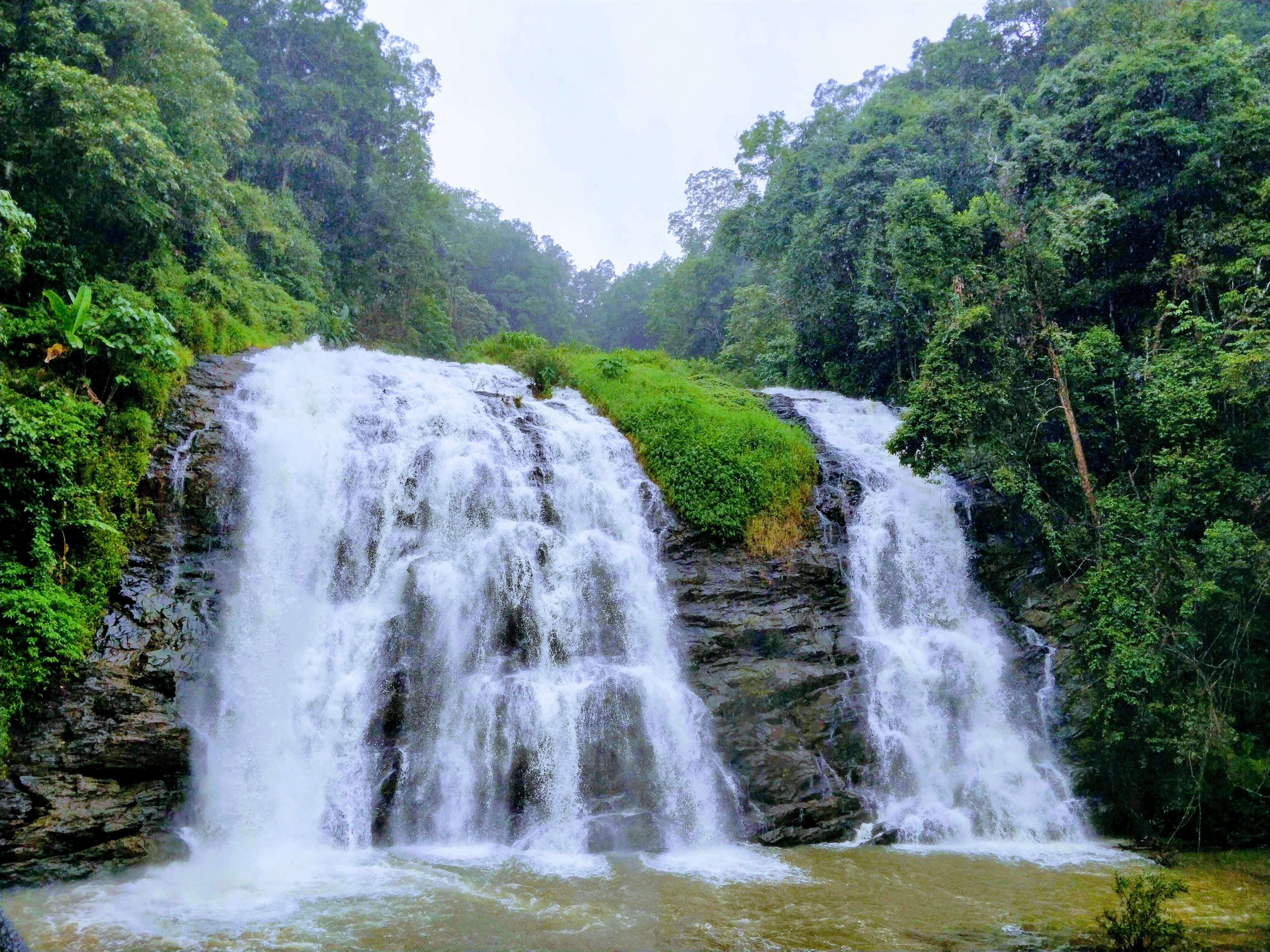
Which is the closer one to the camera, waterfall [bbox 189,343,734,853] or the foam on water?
the foam on water

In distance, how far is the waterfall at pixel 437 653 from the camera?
9.17m

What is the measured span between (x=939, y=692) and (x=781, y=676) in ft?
7.88

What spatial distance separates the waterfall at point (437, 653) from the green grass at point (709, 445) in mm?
880

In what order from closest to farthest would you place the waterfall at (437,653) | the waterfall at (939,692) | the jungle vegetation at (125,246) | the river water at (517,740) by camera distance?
the river water at (517,740), the jungle vegetation at (125,246), the waterfall at (437,653), the waterfall at (939,692)

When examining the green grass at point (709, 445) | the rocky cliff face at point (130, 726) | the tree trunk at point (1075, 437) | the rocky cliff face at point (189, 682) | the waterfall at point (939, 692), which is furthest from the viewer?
the green grass at point (709, 445)

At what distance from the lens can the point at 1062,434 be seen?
1403cm

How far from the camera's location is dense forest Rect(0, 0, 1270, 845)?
1009cm

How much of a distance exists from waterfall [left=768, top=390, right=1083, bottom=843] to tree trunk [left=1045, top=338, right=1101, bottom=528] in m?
2.00

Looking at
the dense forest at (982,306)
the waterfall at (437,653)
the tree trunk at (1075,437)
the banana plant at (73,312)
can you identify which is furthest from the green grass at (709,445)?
the banana plant at (73,312)

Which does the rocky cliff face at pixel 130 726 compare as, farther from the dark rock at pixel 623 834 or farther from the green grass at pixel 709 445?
the green grass at pixel 709 445

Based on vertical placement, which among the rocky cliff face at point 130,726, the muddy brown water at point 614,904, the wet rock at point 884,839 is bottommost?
the wet rock at point 884,839

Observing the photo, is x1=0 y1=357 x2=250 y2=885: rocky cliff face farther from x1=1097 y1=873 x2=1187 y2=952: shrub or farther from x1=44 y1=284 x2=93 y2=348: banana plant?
x1=1097 y1=873 x2=1187 y2=952: shrub

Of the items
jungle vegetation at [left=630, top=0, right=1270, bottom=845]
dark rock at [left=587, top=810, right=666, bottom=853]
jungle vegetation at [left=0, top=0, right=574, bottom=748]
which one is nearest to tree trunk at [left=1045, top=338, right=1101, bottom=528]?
jungle vegetation at [left=630, top=0, right=1270, bottom=845]

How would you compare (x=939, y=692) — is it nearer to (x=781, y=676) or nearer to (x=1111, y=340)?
(x=781, y=676)
